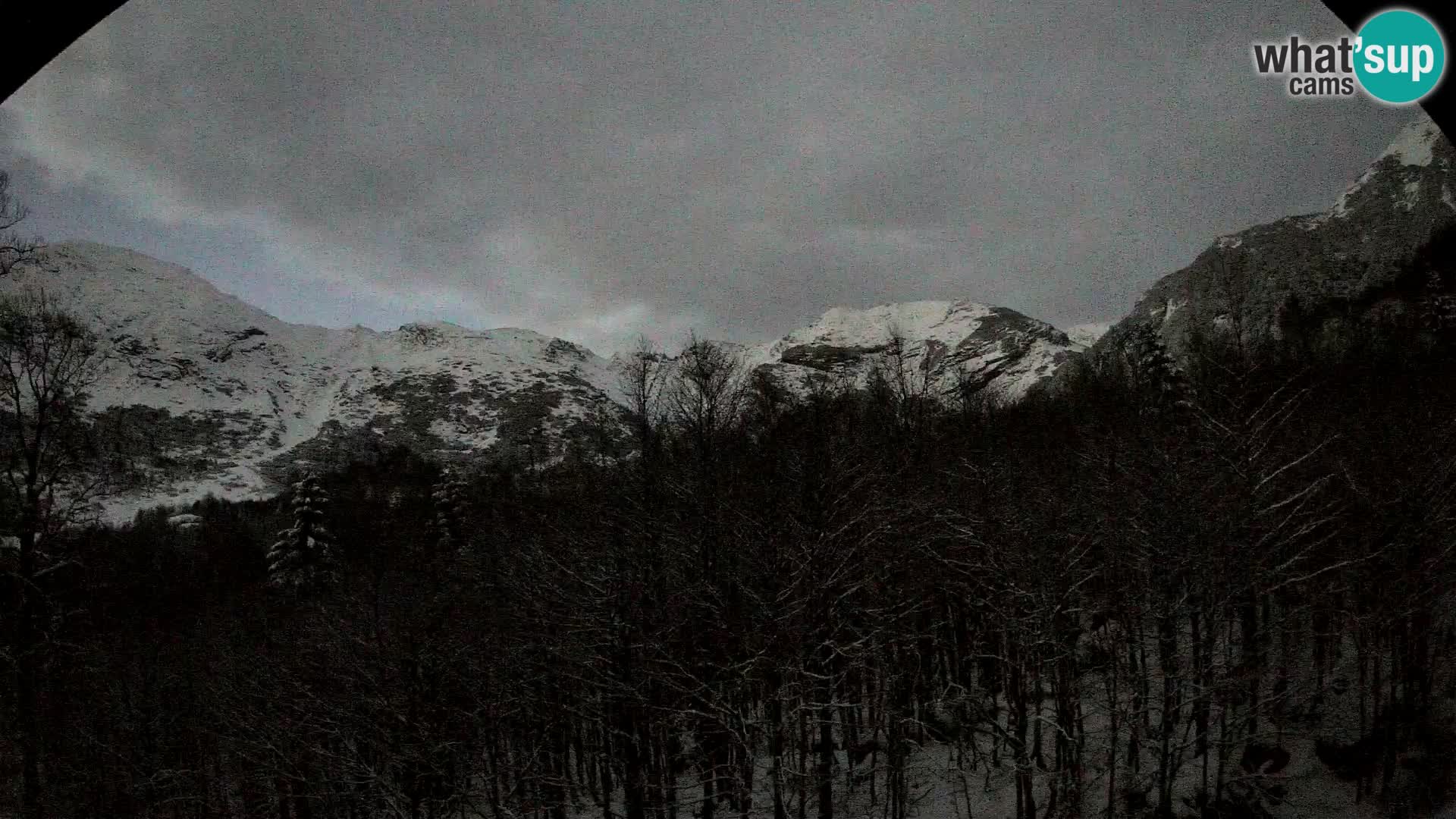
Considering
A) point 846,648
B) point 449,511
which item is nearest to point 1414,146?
point 846,648

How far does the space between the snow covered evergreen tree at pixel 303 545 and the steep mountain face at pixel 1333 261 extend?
6684 cm

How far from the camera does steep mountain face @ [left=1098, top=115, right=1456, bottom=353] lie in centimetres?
6681

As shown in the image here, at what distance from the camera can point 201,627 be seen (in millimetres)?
30875

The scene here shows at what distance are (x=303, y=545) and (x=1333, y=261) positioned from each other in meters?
103

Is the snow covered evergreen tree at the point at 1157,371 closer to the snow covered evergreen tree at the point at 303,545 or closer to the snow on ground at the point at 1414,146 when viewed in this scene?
the snow covered evergreen tree at the point at 303,545

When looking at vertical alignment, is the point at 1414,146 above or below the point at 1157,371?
above

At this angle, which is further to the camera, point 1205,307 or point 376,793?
point 1205,307

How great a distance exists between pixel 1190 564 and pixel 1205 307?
309 ft

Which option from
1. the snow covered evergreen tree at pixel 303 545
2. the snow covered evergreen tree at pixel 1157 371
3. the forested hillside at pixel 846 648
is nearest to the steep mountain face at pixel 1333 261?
the snow covered evergreen tree at pixel 1157 371

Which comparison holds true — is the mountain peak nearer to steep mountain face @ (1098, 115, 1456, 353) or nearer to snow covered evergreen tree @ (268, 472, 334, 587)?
steep mountain face @ (1098, 115, 1456, 353)

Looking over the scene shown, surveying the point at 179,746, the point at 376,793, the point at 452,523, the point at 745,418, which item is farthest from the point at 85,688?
the point at 452,523

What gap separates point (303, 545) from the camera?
3388 cm

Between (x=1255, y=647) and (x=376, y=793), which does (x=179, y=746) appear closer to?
(x=376, y=793)

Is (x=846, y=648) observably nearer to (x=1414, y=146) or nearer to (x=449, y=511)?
(x=449, y=511)
